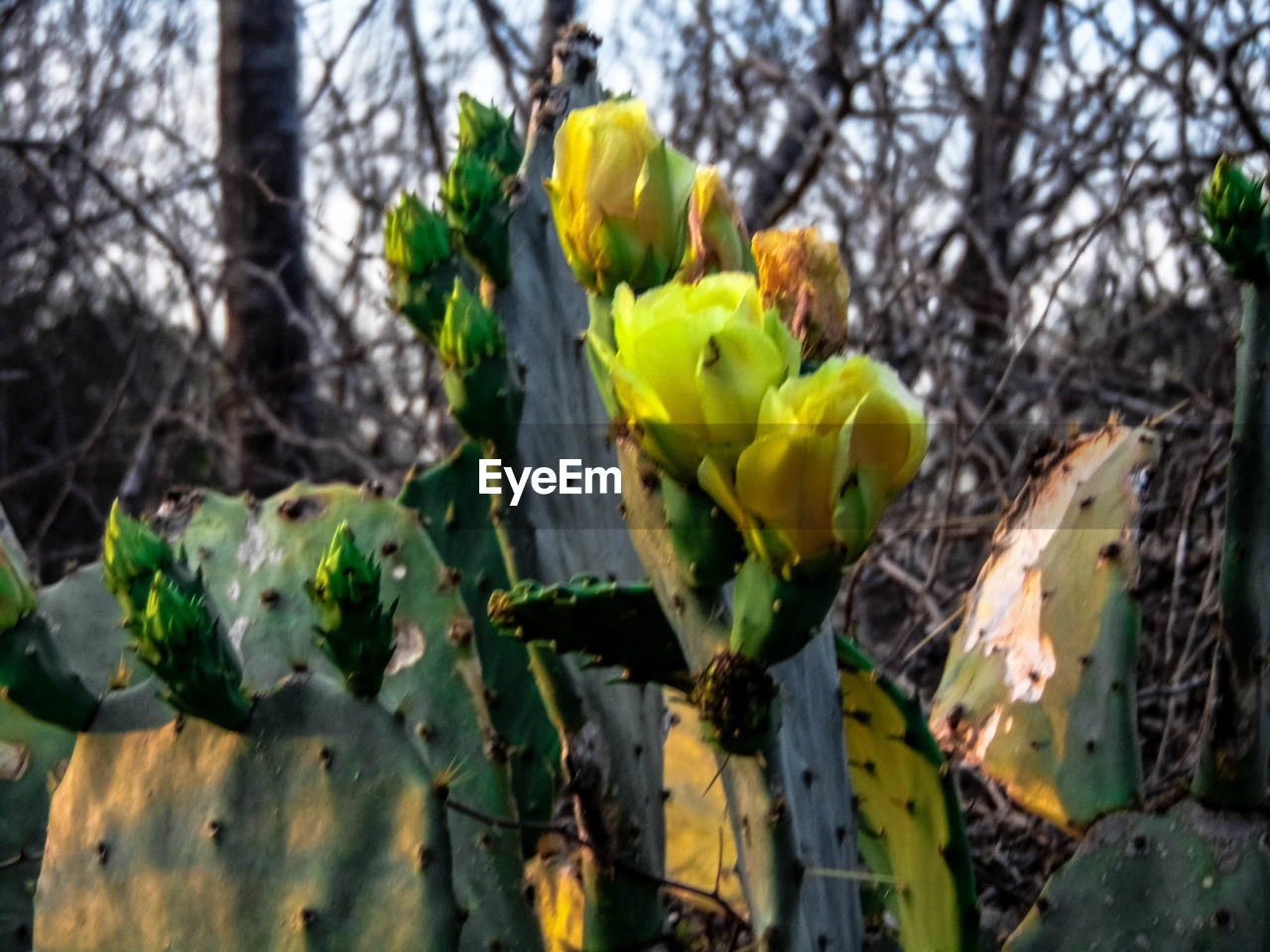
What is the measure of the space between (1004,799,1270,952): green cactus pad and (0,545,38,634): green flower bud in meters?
0.73

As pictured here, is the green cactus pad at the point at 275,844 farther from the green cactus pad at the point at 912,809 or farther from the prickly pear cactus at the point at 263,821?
the green cactus pad at the point at 912,809

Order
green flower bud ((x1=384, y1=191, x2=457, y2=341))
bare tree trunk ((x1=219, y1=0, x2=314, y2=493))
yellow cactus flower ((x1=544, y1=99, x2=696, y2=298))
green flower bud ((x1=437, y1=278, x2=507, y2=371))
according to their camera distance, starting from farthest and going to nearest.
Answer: bare tree trunk ((x1=219, y1=0, x2=314, y2=493))
green flower bud ((x1=384, y1=191, x2=457, y2=341))
green flower bud ((x1=437, y1=278, x2=507, y2=371))
yellow cactus flower ((x1=544, y1=99, x2=696, y2=298))

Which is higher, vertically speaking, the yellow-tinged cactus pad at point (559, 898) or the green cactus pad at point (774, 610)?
the green cactus pad at point (774, 610)

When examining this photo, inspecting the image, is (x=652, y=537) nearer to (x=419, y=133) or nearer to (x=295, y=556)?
(x=295, y=556)

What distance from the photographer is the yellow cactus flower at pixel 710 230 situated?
0.57m

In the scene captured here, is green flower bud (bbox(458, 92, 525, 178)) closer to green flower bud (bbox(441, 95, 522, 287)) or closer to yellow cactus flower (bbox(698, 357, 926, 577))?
green flower bud (bbox(441, 95, 522, 287))

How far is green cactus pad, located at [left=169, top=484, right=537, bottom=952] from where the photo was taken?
2.85ft

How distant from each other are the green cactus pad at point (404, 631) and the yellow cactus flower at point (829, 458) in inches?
18.3

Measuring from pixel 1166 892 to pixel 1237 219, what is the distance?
472 millimetres

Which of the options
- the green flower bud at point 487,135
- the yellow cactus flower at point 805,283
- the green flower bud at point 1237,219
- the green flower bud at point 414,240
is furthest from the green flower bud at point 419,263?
the green flower bud at point 1237,219

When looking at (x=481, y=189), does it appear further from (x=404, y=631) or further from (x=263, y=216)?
(x=263, y=216)

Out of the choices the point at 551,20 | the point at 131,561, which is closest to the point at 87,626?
the point at 131,561

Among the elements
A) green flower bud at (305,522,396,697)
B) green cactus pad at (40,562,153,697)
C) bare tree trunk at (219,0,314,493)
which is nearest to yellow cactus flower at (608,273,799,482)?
green flower bud at (305,522,396,697)

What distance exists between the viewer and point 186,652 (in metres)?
0.62
